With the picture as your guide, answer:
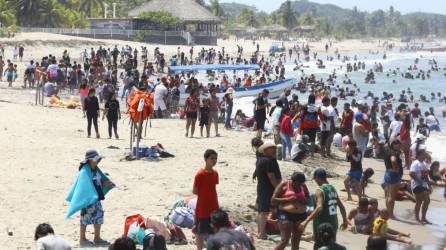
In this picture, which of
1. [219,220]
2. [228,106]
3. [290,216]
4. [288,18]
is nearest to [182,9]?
[228,106]

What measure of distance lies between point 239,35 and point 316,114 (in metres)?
117

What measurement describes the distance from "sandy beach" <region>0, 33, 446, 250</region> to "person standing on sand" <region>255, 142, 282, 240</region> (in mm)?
732

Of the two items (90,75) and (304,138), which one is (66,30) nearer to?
(90,75)

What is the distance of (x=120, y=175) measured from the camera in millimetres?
13930

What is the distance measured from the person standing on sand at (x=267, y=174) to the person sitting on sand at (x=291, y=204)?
53 cm

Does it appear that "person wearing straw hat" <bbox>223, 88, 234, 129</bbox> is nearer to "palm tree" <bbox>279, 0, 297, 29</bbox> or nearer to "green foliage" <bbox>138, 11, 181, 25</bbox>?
"green foliage" <bbox>138, 11, 181, 25</bbox>

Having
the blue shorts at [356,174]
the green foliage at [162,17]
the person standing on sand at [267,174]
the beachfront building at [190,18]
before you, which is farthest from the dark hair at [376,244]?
the beachfront building at [190,18]

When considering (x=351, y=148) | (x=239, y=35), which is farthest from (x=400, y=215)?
(x=239, y=35)

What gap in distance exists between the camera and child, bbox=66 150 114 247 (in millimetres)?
9234

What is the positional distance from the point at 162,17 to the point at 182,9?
15.7ft

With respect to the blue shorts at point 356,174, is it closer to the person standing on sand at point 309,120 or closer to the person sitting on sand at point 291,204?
the person standing on sand at point 309,120

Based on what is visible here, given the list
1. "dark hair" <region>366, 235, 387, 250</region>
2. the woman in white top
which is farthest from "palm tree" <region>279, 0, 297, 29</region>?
"dark hair" <region>366, 235, 387, 250</region>

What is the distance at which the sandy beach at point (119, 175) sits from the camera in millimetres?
10945

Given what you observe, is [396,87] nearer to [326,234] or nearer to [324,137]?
[324,137]
